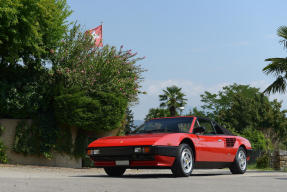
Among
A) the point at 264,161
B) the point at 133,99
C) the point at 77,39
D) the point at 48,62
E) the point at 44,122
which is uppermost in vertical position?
the point at 77,39

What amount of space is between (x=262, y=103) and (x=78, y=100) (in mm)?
47130

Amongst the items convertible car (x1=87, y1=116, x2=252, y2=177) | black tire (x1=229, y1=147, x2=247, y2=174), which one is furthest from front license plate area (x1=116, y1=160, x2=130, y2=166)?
black tire (x1=229, y1=147, x2=247, y2=174)

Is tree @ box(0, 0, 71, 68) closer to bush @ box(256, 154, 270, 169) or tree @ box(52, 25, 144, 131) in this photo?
tree @ box(52, 25, 144, 131)

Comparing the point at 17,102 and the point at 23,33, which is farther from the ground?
the point at 23,33

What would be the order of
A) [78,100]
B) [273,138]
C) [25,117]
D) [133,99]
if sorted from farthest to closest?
[273,138], [133,99], [25,117], [78,100]

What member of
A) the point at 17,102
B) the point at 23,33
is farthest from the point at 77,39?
the point at 17,102

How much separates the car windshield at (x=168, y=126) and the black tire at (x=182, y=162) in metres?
0.55

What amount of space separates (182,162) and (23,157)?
947 centimetres

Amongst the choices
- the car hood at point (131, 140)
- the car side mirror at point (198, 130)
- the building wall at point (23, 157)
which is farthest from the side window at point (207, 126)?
the building wall at point (23, 157)

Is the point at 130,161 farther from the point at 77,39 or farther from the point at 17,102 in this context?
the point at 77,39

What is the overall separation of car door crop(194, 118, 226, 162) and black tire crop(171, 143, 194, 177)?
359 mm

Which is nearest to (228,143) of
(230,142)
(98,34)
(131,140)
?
(230,142)

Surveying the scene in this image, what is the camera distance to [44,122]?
58.3ft

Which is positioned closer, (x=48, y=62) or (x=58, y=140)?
(x=58, y=140)
